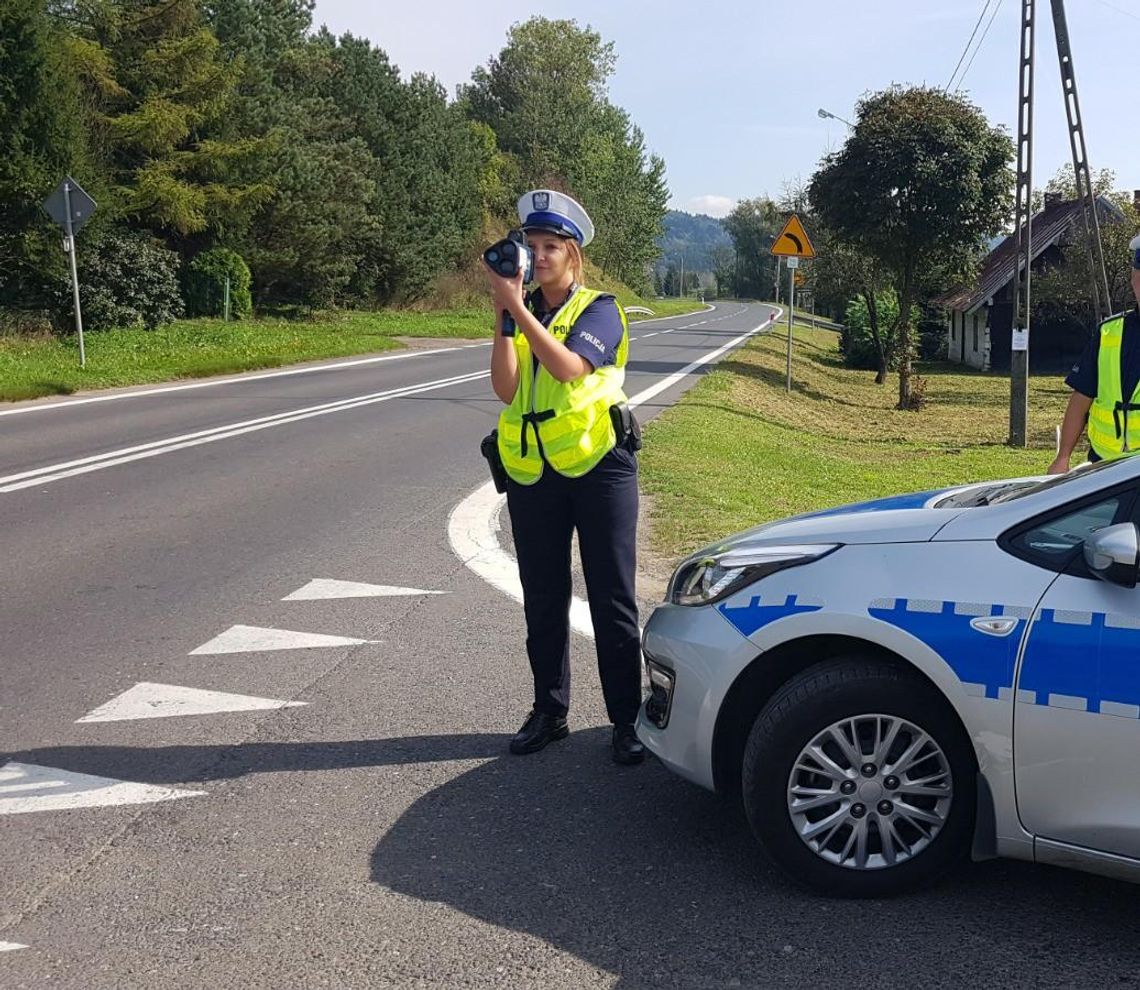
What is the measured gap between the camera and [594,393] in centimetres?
409

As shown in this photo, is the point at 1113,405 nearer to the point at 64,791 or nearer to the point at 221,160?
the point at 64,791

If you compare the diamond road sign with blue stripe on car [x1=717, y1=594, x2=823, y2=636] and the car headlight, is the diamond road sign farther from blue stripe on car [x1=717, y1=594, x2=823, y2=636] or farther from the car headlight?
blue stripe on car [x1=717, y1=594, x2=823, y2=636]

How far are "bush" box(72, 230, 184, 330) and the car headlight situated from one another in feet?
83.9

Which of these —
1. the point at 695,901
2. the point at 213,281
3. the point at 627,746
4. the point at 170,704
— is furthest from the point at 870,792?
the point at 213,281

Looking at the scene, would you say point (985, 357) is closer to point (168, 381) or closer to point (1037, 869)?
point (168, 381)

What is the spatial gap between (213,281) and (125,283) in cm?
527

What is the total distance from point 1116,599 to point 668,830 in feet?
4.93

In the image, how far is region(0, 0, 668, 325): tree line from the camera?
79.7 feet

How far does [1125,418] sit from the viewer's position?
16.4 feet

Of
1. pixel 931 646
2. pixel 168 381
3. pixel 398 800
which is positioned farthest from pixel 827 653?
pixel 168 381

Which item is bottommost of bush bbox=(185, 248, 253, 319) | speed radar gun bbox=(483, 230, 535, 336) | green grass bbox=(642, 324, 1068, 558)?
green grass bbox=(642, 324, 1068, 558)

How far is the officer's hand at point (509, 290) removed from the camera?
151 inches

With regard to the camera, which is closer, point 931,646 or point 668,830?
point 931,646

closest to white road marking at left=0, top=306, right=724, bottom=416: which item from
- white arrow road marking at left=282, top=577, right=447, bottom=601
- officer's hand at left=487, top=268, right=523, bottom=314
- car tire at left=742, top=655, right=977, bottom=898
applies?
white arrow road marking at left=282, top=577, right=447, bottom=601
